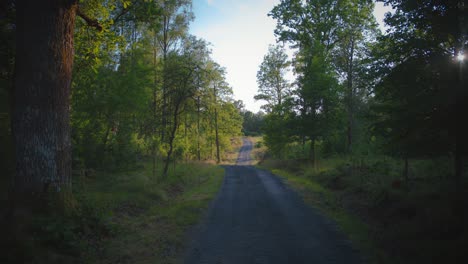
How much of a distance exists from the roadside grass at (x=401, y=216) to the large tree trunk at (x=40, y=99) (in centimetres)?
660

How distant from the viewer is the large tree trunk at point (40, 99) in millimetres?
5660

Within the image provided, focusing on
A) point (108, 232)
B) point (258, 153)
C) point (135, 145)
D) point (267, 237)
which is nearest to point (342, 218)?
point (267, 237)

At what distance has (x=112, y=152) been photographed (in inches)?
556

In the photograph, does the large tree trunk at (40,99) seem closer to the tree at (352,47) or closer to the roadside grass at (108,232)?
the roadside grass at (108,232)

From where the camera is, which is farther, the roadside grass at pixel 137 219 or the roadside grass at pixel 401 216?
the roadside grass at pixel 137 219

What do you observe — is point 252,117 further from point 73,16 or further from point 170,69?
point 73,16

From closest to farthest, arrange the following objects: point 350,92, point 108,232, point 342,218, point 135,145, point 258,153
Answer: point 108,232 < point 342,218 < point 135,145 < point 350,92 < point 258,153

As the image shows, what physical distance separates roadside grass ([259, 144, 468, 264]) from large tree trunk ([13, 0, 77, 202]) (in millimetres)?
6595

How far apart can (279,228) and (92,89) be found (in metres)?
10.2

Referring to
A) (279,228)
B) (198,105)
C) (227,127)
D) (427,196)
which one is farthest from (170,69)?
(227,127)

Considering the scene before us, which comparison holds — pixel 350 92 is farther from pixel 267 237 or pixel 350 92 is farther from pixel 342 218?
pixel 267 237

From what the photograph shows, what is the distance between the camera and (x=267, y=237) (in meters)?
6.80

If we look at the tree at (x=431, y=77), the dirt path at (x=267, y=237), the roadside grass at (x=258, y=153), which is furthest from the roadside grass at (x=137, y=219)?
the roadside grass at (x=258, y=153)

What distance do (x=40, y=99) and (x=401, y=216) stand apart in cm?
885
